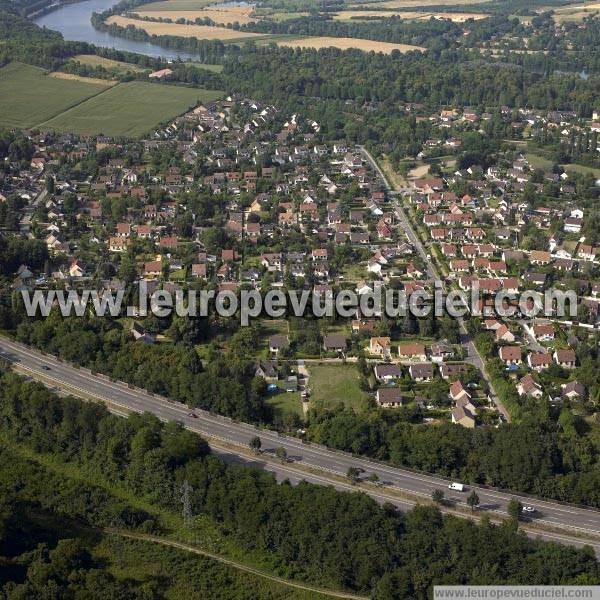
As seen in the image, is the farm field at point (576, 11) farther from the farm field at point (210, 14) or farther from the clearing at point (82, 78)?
the clearing at point (82, 78)

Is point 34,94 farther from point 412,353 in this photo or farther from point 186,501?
point 186,501

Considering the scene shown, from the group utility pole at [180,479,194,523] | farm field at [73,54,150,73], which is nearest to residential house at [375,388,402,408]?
utility pole at [180,479,194,523]

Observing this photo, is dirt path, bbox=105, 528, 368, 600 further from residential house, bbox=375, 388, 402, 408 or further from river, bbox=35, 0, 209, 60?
river, bbox=35, 0, 209, 60

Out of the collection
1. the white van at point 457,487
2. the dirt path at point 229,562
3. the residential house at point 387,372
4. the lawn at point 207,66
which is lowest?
the dirt path at point 229,562

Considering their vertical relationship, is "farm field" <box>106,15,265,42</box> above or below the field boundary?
above

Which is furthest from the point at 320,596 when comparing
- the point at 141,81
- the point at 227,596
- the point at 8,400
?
the point at 141,81

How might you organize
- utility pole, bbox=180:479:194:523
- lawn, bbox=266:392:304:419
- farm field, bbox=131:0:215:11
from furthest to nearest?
farm field, bbox=131:0:215:11
lawn, bbox=266:392:304:419
utility pole, bbox=180:479:194:523

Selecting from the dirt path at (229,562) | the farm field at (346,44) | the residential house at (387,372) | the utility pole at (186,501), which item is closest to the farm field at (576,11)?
the farm field at (346,44)
